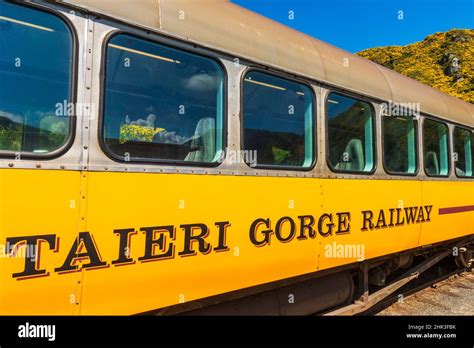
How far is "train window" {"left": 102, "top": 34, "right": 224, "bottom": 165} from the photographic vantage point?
235cm

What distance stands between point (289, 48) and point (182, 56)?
112 centimetres

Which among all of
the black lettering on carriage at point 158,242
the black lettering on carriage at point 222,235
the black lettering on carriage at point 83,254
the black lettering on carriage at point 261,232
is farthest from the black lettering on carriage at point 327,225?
the black lettering on carriage at point 83,254

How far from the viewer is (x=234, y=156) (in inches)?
112

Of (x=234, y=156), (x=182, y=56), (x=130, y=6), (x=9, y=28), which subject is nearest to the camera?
(x=9, y=28)

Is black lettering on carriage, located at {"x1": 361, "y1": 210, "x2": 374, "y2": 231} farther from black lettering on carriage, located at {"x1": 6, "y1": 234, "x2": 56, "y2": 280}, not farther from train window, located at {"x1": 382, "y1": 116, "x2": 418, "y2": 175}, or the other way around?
black lettering on carriage, located at {"x1": 6, "y1": 234, "x2": 56, "y2": 280}

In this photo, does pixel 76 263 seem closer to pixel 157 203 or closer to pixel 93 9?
pixel 157 203

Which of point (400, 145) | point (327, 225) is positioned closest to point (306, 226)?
point (327, 225)

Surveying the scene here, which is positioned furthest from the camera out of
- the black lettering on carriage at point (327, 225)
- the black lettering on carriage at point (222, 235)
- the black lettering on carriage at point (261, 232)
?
the black lettering on carriage at point (327, 225)

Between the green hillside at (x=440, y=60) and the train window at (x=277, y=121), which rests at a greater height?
the green hillside at (x=440, y=60)

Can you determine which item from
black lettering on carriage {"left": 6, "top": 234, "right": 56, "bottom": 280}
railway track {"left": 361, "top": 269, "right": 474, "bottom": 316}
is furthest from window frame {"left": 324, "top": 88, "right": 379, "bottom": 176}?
black lettering on carriage {"left": 6, "top": 234, "right": 56, "bottom": 280}

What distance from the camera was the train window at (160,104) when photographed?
2.35m

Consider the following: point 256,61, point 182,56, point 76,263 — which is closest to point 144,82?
point 182,56

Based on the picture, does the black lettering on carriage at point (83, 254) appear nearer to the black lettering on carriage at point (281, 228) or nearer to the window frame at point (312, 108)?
the window frame at point (312, 108)

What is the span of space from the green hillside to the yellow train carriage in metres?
21.7
